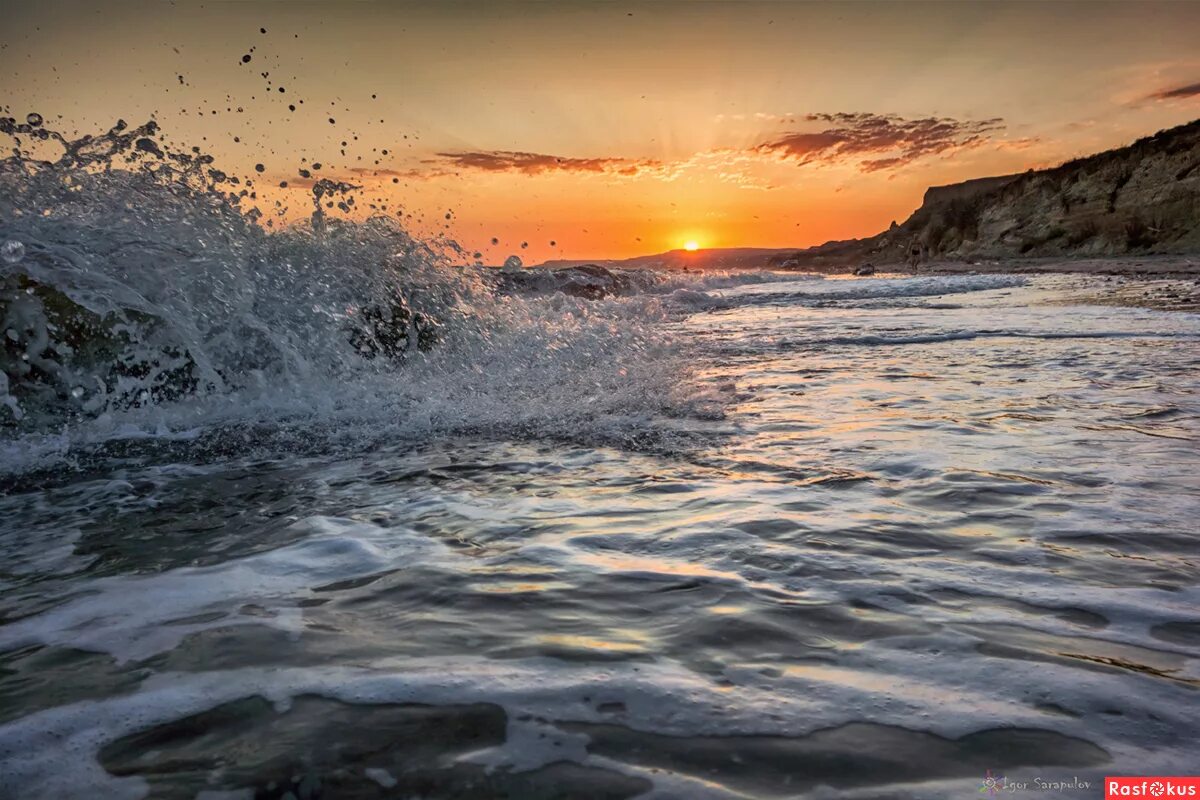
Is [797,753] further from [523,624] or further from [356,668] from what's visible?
[356,668]

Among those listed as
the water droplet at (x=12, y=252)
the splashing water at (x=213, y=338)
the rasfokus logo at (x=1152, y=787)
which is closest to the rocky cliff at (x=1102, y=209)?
the splashing water at (x=213, y=338)

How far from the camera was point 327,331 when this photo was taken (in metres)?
6.55

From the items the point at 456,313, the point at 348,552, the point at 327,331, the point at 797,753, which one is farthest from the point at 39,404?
the point at 797,753

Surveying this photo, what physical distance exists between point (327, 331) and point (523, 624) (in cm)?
518

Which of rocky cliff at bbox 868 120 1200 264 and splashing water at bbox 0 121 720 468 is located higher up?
rocky cliff at bbox 868 120 1200 264

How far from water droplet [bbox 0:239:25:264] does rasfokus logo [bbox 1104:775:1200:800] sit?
21.8ft

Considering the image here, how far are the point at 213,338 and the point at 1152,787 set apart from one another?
6302mm

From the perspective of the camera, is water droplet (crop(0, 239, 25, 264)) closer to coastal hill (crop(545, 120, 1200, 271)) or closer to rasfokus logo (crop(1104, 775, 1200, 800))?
rasfokus logo (crop(1104, 775, 1200, 800))

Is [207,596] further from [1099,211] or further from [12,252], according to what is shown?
[1099,211]

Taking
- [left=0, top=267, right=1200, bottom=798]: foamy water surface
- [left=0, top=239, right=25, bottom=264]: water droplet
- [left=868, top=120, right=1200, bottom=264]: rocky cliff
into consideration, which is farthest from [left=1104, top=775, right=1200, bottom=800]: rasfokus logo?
[left=868, top=120, right=1200, bottom=264]: rocky cliff

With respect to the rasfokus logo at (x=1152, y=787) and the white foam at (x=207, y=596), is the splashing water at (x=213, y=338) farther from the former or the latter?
the rasfokus logo at (x=1152, y=787)

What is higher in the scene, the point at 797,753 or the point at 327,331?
the point at 327,331

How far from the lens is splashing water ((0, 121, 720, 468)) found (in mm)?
5020

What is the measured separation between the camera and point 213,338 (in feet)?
19.3
